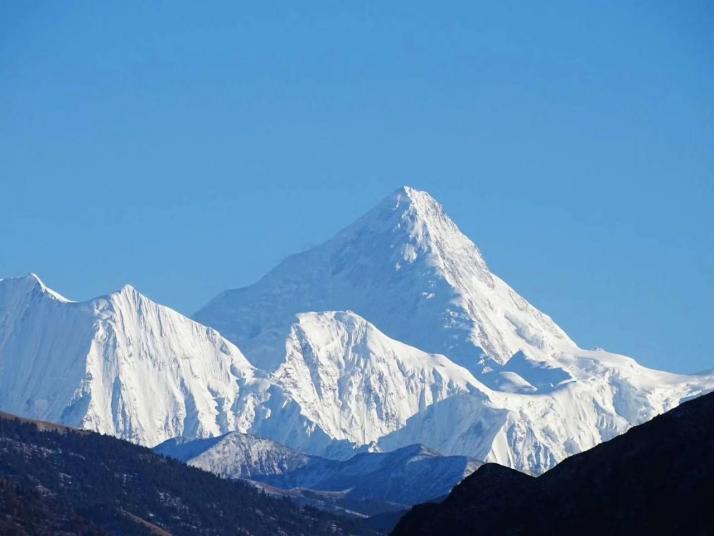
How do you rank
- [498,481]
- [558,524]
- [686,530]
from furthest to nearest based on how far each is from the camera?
[498,481], [558,524], [686,530]

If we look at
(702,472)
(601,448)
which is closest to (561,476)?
(601,448)

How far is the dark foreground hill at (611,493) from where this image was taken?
394 ft

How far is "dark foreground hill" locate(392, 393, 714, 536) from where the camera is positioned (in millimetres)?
120125

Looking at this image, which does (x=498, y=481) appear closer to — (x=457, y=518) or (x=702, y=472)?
(x=457, y=518)

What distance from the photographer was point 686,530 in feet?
382

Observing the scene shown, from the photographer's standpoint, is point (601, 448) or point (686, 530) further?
point (601, 448)

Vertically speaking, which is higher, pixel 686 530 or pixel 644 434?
pixel 644 434

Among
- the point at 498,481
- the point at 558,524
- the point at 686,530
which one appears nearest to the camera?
the point at 686,530

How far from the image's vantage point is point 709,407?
128 meters

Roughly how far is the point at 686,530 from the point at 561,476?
14.1 metres

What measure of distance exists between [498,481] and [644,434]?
10.6 m

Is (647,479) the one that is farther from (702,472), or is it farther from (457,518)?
(457,518)

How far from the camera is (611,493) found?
12438 cm

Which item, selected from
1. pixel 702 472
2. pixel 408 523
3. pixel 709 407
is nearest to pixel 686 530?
pixel 702 472
